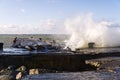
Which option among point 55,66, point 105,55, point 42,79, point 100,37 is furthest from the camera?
point 100,37

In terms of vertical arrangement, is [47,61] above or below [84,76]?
above

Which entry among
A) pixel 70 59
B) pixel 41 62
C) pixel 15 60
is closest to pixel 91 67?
pixel 70 59

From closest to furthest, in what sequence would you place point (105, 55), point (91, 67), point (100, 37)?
point (91, 67) < point (105, 55) < point (100, 37)

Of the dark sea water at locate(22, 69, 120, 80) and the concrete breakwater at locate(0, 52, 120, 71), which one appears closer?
the dark sea water at locate(22, 69, 120, 80)

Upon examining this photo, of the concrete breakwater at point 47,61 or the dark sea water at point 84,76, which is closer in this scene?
the dark sea water at point 84,76

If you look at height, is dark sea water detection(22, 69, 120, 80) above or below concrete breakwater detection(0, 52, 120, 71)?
below

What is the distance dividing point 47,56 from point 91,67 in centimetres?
321

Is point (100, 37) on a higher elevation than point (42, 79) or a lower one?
higher

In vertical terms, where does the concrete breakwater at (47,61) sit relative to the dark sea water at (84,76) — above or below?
above

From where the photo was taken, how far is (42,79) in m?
10.4

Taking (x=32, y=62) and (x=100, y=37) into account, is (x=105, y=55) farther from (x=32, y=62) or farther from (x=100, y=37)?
(x=100, y=37)

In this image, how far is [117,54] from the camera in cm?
2005

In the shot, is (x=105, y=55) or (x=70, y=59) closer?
(x=70, y=59)

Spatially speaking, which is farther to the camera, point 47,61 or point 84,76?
point 47,61
